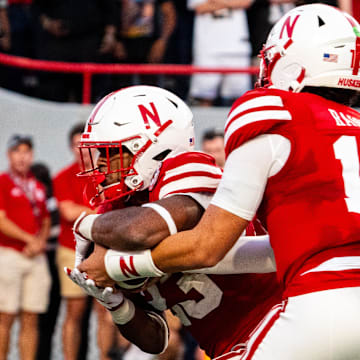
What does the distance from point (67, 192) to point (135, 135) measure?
277cm

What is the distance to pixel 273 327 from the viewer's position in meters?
2.23

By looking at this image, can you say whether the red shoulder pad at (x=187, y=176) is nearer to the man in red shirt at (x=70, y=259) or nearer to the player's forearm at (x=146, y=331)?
the player's forearm at (x=146, y=331)

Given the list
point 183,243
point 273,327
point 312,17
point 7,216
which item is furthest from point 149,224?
point 7,216

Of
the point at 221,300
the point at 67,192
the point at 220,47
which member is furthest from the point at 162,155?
the point at 220,47

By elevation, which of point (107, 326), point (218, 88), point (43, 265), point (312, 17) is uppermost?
point (312, 17)

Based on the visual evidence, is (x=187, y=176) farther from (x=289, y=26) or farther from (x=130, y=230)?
(x=289, y=26)

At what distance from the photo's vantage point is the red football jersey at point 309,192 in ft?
7.24

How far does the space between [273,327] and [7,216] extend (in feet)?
11.2

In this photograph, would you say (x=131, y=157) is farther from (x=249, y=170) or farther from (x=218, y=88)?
(x=218, y=88)

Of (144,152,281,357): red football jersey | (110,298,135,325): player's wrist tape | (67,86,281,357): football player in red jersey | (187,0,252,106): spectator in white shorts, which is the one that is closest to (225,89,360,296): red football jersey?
(67,86,281,357): football player in red jersey

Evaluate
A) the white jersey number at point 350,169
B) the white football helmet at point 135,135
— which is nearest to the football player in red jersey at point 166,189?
the white football helmet at point 135,135

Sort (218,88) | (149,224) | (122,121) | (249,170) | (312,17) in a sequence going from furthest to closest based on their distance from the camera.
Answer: (218,88) < (122,121) < (312,17) < (149,224) < (249,170)

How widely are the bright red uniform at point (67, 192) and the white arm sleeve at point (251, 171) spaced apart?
3229 mm

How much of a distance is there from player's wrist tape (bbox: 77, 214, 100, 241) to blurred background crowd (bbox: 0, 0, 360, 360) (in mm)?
→ 2536
